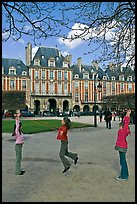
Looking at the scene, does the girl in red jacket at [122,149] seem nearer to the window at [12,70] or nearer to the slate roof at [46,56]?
the window at [12,70]

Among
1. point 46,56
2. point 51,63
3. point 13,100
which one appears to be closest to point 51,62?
point 51,63

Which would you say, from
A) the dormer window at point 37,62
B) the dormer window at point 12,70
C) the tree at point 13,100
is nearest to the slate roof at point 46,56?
the dormer window at point 37,62

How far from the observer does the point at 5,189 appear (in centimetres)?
517

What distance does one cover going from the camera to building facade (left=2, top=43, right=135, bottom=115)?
6331 centimetres

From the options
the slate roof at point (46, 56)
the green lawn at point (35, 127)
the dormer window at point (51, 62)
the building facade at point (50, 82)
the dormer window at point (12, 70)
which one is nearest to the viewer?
the green lawn at point (35, 127)

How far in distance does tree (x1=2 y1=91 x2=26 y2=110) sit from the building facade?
11.5 meters

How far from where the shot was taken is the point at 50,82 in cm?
6600

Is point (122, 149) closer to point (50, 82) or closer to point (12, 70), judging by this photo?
point (12, 70)

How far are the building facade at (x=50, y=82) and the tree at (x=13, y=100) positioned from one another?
11.5 meters

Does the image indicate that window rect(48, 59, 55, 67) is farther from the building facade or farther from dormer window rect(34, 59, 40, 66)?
dormer window rect(34, 59, 40, 66)

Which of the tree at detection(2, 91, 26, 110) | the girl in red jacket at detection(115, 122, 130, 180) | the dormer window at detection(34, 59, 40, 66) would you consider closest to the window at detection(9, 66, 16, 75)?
the dormer window at detection(34, 59, 40, 66)

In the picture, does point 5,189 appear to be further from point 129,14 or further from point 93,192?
point 129,14

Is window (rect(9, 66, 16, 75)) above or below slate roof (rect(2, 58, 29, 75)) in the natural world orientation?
below

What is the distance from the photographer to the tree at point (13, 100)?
160 feet
